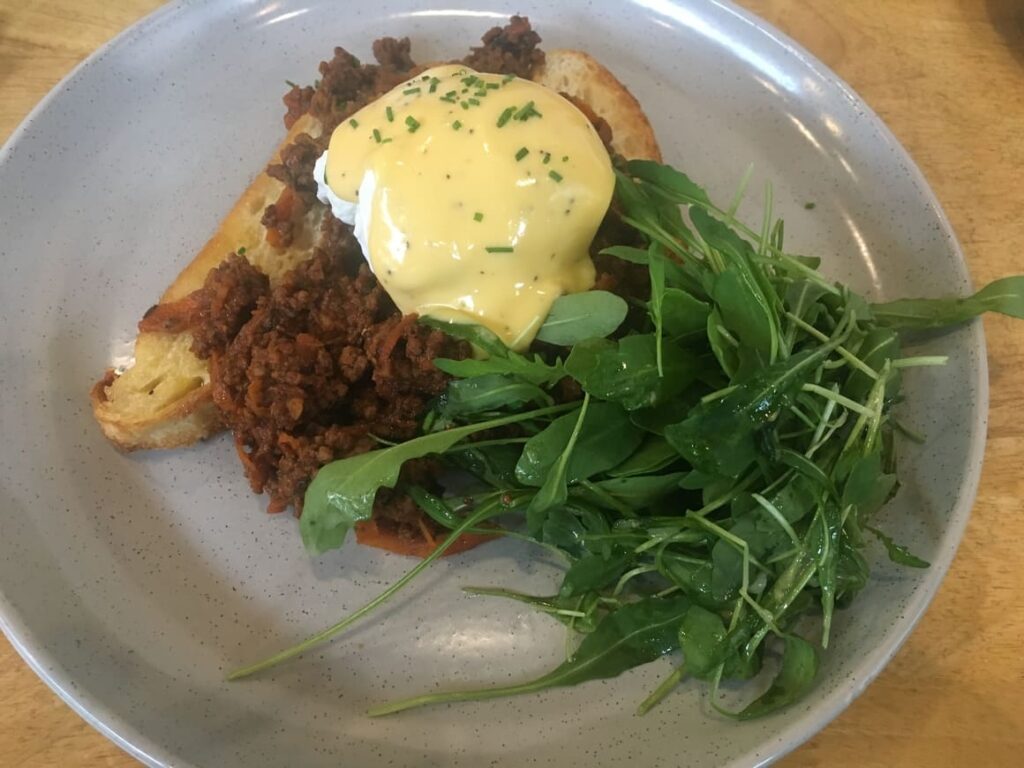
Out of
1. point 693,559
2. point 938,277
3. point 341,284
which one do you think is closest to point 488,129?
point 341,284

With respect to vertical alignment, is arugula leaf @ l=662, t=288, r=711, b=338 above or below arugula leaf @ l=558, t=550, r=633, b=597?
above

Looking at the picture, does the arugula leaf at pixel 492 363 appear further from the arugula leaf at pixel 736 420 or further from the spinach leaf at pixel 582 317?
the arugula leaf at pixel 736 420

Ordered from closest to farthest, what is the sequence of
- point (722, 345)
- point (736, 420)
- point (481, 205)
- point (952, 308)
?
point (736, 420) → point (722, 345) → point (481, 205) → point (952, 308)

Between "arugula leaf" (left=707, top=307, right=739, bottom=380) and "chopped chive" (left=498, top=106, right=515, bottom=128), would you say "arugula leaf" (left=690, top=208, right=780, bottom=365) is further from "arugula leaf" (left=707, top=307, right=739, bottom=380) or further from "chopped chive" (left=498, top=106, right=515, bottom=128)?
"chopped chive" (left=498, top=106, right=515, bottom=128)

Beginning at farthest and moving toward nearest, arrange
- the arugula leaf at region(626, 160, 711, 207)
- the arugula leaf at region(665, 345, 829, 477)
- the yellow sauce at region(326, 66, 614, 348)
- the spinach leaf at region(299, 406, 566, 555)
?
the arugula leaf at region(626, 160, 711, 207)
the yellow sauce at region(326, 66, 614, 348)
the spinach leaf at region(299, 406, 566, 555)
the arugula leaf at region(665, 345, 829, 477)

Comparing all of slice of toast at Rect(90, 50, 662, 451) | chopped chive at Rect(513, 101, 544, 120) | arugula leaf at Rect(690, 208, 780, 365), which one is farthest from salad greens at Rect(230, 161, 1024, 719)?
slice of toast at Rect(90, 50, 662, 451)

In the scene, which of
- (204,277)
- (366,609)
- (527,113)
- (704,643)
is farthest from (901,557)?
(204,277)

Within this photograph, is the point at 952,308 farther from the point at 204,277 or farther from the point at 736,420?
the point at 204,277
